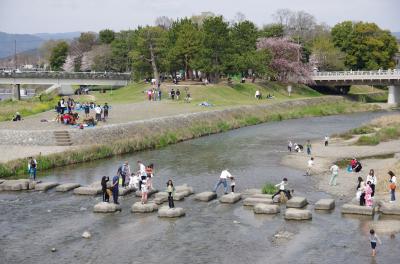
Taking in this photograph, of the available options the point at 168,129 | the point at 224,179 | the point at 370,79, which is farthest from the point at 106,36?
the point at 224,179

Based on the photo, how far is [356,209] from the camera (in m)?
31.6

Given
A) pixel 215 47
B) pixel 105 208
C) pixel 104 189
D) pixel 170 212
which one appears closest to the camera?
pixel 170 212

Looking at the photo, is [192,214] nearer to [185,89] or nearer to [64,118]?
[64,118]

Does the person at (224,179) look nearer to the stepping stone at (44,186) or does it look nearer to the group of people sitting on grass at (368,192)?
the group of people sitting on grass at (368,192)

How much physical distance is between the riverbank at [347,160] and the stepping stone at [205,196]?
23.2ft

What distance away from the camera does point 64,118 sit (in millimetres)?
56000

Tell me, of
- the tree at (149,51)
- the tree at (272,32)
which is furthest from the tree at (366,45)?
the tree at (149,51)

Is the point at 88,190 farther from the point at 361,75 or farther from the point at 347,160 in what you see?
the point at 361,75

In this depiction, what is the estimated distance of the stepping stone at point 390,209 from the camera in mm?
31081

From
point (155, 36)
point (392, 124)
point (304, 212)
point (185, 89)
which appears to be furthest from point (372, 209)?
point (155, 36)

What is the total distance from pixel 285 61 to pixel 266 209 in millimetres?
77979

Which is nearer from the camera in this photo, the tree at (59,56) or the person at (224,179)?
the person at (224,179)

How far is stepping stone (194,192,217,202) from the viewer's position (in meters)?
35.2

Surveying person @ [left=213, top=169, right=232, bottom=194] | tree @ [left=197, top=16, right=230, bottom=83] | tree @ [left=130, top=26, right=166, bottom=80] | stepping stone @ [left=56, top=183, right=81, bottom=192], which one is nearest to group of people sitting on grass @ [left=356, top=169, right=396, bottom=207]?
person @ [left=213, top=169, right=232, bottom=194]
